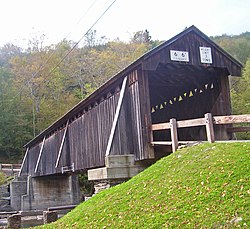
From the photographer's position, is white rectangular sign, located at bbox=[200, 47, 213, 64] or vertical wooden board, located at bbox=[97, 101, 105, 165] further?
vertical wooden board, located at bbox=[97, 101, 105, 165]

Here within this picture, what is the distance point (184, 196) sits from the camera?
19.1ft

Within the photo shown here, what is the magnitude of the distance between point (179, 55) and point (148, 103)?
6.23 ft

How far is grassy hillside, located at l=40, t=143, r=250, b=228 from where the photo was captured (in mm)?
5043

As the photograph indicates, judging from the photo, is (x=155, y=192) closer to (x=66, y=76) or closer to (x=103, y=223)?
(x=103, y=223)

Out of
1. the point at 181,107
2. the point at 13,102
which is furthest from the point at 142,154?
the point at 13,102

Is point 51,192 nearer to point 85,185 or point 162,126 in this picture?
point 85,185

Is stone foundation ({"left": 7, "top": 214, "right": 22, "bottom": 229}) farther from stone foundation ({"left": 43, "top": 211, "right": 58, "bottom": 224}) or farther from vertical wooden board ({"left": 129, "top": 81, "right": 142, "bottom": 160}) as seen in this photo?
vertical wooden board ({"left": 129, "top": 81, "right": 142, "bottom": 160})

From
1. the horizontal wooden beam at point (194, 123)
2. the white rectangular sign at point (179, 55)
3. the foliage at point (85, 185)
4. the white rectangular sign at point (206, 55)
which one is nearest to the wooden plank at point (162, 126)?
the horizontal wooden beam at point (194, 123)

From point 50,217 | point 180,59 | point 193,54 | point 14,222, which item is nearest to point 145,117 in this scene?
point 180,59

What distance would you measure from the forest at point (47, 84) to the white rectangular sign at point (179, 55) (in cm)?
2314

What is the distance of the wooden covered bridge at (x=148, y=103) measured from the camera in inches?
395

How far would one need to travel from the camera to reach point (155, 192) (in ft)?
21.3

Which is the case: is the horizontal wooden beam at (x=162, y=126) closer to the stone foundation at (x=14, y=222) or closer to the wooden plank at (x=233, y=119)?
the wooden plank at (x=233, y=119)

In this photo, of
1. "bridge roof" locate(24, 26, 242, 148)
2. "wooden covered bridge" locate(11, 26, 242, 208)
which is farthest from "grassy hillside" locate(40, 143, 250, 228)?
"bridge roof" locate(24, 26, 242, 148)
